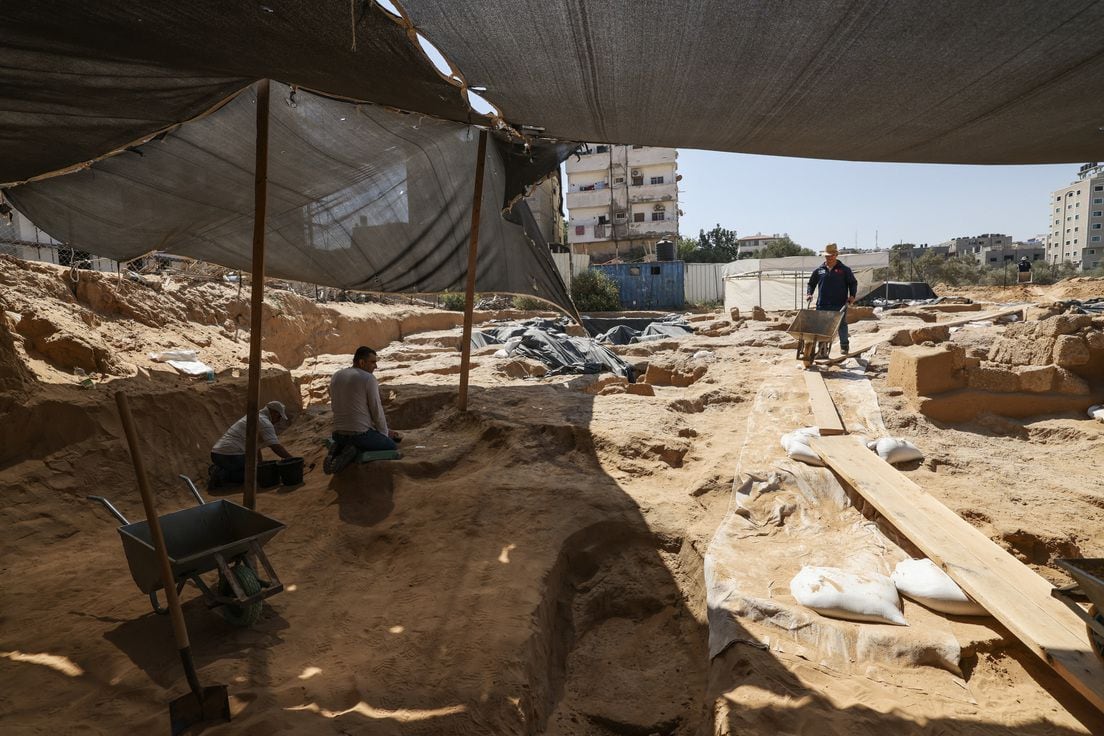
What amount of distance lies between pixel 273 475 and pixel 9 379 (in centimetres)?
212

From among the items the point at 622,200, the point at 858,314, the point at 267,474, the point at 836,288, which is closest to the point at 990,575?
the point at 267,474

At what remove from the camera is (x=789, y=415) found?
17.4 ft

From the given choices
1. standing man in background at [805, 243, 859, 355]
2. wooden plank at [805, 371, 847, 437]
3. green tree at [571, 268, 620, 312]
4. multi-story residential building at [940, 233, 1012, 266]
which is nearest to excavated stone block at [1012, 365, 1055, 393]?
wooden plank at [805, 371, 847, 437]

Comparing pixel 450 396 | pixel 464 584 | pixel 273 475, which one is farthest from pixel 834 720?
pixel 450 396

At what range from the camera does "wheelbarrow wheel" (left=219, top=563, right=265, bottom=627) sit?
2.67 m

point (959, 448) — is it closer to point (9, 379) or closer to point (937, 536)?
point (937, 536)

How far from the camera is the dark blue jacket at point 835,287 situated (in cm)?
745

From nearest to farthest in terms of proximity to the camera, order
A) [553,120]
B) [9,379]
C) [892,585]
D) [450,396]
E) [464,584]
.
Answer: [892,585] < [464,584] < [553,120] < [9,379] < [450,396]

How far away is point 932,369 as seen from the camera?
17.5 ft

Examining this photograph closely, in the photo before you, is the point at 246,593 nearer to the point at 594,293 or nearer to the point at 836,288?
the point at 836,288

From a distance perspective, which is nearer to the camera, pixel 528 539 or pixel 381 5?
pixel 381 5

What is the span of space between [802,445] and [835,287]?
4073 millimetres

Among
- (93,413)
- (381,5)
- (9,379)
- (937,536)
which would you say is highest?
(381,5)

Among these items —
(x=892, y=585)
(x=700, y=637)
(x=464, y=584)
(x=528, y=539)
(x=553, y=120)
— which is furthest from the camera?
(x=553, y=120)
